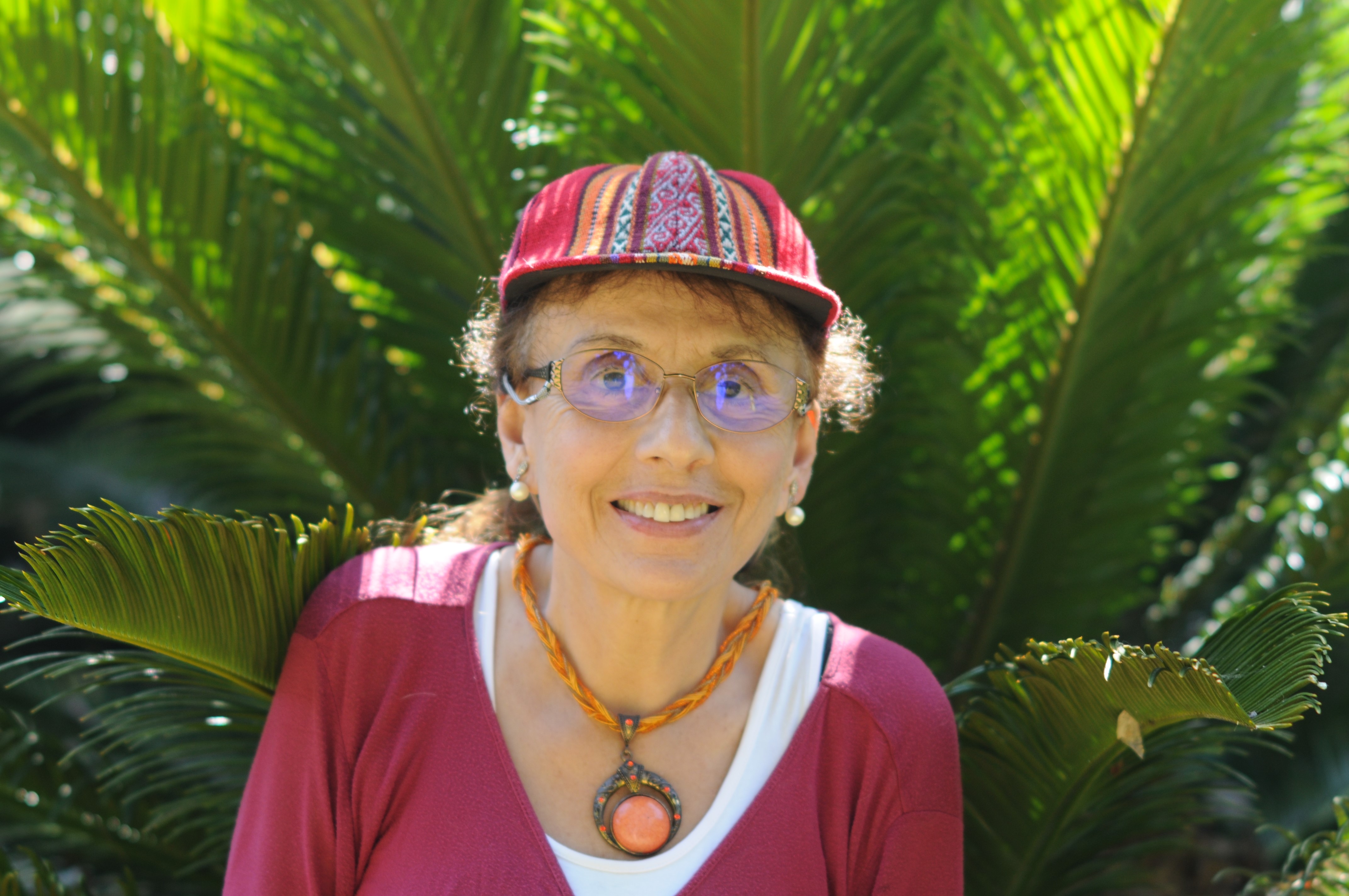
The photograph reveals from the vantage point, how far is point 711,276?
1.63m

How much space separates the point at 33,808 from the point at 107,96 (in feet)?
4.79

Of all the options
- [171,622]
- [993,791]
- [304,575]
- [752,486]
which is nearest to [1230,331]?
[993,791]

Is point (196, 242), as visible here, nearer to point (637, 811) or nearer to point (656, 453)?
point (656, 453)

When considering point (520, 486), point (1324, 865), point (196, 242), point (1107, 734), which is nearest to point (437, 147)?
point (196, 242)

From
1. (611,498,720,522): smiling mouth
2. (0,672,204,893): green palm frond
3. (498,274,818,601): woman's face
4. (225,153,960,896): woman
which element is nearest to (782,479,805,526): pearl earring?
(225,153,960,896): woman

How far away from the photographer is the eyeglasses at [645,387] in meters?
1.63

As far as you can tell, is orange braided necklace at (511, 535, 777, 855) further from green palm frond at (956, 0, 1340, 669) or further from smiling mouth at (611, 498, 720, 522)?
green palm frond at (956, 0, 1340, 669)

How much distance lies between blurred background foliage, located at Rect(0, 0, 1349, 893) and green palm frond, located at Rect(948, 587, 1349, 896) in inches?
3.9

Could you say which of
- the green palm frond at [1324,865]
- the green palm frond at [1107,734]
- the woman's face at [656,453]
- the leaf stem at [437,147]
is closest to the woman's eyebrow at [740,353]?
the woman's face at [656,453]

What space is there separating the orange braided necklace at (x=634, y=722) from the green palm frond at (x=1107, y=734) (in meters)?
0.38

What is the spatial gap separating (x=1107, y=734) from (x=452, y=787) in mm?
978

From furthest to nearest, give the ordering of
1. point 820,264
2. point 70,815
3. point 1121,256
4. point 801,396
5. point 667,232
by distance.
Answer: point 820,264 < point 1121,256 < point 70,815 < point 801,396 < point 667,232

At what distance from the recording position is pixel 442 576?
1.86m

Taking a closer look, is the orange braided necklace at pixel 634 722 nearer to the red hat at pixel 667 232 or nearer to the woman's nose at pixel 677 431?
the woman's nose at pixel 677 431
